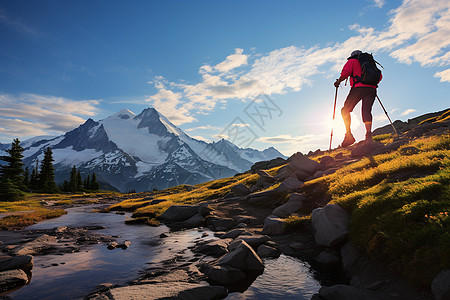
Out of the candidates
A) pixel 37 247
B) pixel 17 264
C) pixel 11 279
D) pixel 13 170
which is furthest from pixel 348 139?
pixel 13 170

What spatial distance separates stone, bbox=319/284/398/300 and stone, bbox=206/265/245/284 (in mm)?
2764

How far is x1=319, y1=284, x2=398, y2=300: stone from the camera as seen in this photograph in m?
5.64

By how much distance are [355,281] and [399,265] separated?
1405mm

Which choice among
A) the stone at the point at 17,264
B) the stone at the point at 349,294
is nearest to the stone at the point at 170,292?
the stone at the point at 349,294

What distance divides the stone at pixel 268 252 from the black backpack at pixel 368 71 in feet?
46.6

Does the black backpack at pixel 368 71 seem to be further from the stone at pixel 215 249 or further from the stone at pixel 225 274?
the stone at pixel 225 274

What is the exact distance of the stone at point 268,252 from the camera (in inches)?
393

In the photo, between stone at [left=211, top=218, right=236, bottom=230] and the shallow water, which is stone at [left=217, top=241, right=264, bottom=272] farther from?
stone at [left=211, top=218, right=236, bottom=230]

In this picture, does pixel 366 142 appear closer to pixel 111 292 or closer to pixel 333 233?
pixel 333 233

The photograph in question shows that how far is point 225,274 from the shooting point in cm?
797

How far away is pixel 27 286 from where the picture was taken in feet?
26.9

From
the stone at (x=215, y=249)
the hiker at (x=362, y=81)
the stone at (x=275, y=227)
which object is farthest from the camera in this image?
the hiker at (x=362, y=81)

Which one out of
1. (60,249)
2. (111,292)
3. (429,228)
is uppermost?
(429,228)

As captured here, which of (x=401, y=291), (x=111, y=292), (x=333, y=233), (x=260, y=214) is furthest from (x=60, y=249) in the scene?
(x=401, y=291)
